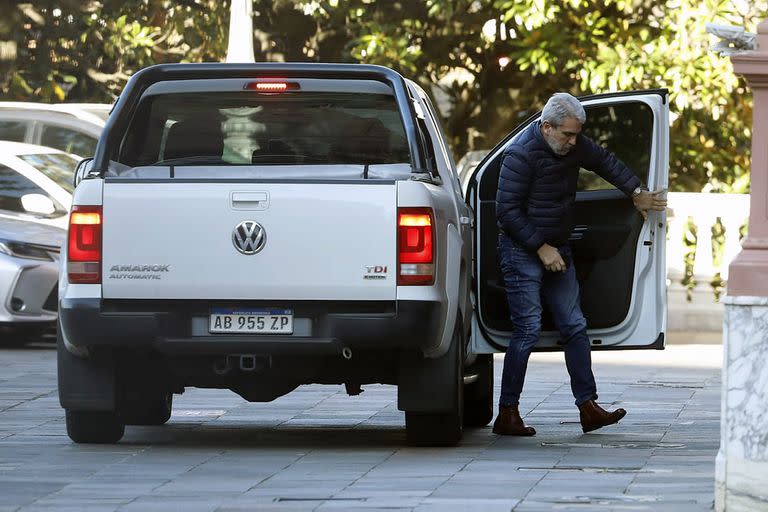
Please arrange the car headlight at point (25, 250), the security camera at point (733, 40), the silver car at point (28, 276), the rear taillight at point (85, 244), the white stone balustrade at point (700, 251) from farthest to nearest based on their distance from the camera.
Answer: the white stone balustrade at point (700, 251) → the car headlight at point (25, 250) → the silver car at point (28, 276) → the rear taillight at point (85, 244) → the security camera at point (733, 40)

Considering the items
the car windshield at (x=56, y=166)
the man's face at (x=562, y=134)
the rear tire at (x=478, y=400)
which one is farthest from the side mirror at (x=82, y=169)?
the car windshield at (x=56, y=166)

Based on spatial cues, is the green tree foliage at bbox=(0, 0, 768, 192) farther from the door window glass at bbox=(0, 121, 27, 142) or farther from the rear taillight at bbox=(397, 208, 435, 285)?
the rear taillight at bbox=(397, 208, 435, 285)

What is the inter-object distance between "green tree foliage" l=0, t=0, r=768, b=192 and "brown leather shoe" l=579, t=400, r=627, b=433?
463 inches

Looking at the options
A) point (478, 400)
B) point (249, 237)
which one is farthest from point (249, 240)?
point (478, 400)

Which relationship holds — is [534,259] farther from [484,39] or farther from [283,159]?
[484,39]

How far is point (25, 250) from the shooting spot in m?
16.5

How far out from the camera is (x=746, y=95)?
77.5 ft

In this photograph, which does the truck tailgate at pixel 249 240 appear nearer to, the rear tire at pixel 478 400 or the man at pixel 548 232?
the man at pixel 548 232

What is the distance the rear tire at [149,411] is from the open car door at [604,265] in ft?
5.26

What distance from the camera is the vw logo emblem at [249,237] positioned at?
917 centimetres

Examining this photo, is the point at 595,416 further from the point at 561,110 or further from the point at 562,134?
the point at 561,110

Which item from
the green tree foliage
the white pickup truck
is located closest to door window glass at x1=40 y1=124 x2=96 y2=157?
the green tree foliage

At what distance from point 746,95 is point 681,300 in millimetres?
3449

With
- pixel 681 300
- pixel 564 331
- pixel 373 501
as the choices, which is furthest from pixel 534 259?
pixel 681 300
